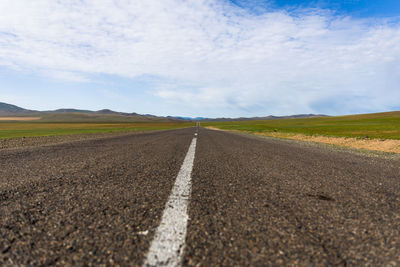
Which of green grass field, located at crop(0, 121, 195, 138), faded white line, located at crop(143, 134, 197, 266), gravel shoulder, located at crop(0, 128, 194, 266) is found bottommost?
green grass field, located at crop(0, 121, 195, 138)

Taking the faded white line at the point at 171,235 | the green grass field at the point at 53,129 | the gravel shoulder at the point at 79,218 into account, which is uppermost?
the faded white line at the point at 171,235

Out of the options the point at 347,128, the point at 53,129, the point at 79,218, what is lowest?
the point at 53,129

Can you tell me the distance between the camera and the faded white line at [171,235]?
1207 millimetres

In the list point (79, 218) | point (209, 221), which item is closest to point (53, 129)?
point (79, 218)

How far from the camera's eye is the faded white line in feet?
3.96

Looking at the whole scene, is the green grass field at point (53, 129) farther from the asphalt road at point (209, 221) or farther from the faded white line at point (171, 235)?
the faded white line at point (171, 235)

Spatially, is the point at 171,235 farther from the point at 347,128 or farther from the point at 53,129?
the point at 53,129

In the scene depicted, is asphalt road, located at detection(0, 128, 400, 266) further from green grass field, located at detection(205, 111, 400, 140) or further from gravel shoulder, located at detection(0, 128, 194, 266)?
green grass field, located at detection(205, 111, 400, 140)

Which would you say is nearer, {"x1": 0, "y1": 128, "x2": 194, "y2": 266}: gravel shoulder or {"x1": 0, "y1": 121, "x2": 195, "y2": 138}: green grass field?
{"x1": 0, "y1": 128, "x2": 194, "y2": 266}: gravel shoulder

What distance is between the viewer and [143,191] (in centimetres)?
249

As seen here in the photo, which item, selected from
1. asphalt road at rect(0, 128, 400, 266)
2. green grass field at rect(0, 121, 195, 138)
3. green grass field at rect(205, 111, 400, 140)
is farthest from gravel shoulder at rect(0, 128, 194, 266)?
green grass field at rect(0, 121, 195, 138)

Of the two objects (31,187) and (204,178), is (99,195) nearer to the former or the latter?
(31,187)

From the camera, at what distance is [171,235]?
147 cm

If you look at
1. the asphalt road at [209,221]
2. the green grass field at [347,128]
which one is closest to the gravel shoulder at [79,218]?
the asphalt road at [209,221]
